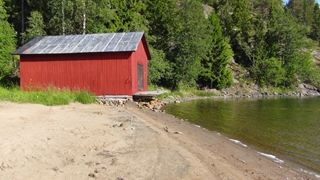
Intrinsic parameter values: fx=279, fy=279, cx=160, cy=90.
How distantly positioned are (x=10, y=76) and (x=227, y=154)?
24.5 metres

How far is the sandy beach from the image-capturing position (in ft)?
17.0

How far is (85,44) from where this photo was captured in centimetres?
1900

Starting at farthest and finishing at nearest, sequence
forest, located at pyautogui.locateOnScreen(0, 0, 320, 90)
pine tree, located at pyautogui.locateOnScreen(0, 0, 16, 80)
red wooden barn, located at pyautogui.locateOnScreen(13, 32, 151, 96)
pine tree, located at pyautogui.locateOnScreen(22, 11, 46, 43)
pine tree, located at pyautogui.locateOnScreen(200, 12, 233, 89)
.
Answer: pine tree, located at pyautogui.locateOnScreen(200, 12, 233, 89)
forest, located at pyautogui.locateOnScreen(0, 0, 320, 90)
pine tree, located at pyautogui.locateOnScreen(22, 11, 46, 43)
pine tree, located at pyautogui.locateOnScreen(0, 0, 16, 80)
red wooden barn, located at pyautogui.locateOnScreen(13, 32, 151, 96)

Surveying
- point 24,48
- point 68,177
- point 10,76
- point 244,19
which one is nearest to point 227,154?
point 68,177

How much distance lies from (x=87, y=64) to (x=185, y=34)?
1740 centimetres

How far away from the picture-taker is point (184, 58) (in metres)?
32.3

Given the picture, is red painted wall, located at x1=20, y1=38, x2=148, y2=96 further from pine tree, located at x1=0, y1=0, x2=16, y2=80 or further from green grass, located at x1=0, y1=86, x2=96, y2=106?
pine tree, located at x1=0, y1=0, x2=16, y2=80

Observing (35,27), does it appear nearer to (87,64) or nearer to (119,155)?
(87,64)

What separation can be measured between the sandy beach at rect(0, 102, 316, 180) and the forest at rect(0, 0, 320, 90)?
20.1m

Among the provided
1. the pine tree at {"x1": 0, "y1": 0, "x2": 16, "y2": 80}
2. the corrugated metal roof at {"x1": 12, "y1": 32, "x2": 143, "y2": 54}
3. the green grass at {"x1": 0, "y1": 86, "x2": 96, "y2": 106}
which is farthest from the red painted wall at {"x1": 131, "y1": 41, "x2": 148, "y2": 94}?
the pine tree at {"x1": 0, "y1": 0, "x2": 16, "y2": 80}

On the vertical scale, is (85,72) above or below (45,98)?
above

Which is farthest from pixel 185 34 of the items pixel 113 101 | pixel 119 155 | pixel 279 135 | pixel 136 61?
pixel 119 155

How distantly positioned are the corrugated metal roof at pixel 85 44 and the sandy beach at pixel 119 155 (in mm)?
9616

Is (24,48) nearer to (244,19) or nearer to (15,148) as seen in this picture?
(15,148)
